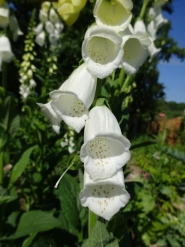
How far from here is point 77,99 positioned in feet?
2.33

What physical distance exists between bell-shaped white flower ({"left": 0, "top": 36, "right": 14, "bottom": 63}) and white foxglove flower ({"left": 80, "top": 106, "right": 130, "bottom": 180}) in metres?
0.90

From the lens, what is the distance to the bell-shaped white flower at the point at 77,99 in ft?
2.25

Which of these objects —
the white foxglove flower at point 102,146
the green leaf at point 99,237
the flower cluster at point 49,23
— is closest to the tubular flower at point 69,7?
the white foxglove flower at point 102,146

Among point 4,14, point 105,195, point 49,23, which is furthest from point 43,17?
point 105,195

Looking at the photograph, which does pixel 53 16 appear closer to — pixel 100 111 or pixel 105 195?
pixel 100 111

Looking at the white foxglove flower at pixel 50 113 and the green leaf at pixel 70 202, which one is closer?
the white foxglove flower at pixel 50 113

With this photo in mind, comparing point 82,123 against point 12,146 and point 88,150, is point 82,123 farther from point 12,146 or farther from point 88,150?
point 12,146

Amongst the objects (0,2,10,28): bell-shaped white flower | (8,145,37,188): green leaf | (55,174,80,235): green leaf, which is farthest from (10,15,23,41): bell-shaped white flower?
(55,174,80,235): green leaf

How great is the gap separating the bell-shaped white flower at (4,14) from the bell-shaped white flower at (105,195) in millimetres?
1096

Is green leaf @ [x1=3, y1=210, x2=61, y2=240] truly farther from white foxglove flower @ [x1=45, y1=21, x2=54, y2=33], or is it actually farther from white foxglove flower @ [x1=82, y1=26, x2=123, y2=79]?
white foxglove flower @ [x1=45, y1=21, x2=54, y2=33]

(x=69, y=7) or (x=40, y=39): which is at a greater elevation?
(x=69, y=7)

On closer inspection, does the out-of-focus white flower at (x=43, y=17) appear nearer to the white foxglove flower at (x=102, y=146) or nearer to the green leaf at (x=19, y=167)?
the green leaf at (x=19, y=167)

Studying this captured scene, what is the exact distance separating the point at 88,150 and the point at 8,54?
0.98 metres

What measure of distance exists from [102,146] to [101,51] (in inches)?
8.7
